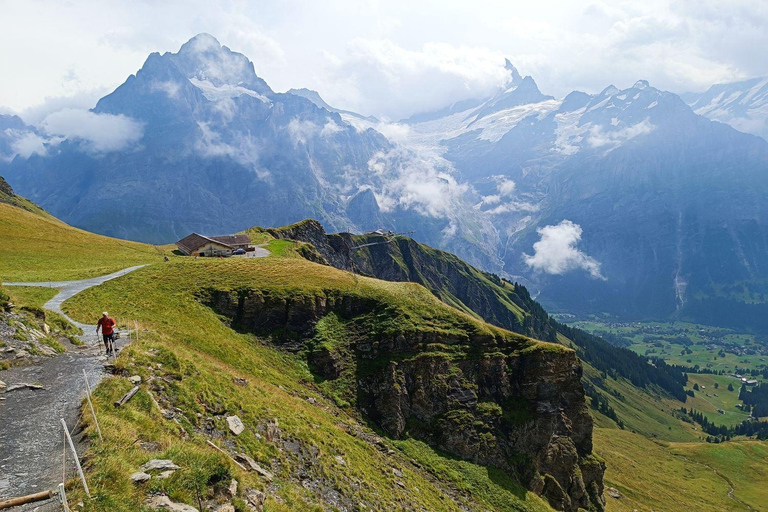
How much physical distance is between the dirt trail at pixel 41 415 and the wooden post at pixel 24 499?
802 mm

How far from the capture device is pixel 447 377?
186 feet

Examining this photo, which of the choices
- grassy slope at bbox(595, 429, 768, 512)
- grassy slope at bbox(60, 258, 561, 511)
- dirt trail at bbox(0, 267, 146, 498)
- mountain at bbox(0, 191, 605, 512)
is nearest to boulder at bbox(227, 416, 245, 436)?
mountain at bbox(0, 191, 605, 512)

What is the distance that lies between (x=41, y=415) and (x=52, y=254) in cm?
7734

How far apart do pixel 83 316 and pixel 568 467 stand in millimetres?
64397

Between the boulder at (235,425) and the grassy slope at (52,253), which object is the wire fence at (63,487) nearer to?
the boulder at (235,425)

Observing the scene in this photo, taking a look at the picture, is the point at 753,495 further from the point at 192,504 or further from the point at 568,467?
the point at 192,504

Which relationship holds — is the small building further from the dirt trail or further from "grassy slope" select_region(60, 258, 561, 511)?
the dirt trail

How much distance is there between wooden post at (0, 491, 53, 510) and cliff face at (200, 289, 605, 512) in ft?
131

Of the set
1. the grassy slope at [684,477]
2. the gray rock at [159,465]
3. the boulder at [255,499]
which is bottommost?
the grassy slope at [684,477]

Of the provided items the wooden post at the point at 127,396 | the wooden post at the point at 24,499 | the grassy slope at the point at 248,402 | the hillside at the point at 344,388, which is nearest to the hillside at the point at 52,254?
the hillside at the point at 344,388

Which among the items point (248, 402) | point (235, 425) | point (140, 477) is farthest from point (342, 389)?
point (140, 477)

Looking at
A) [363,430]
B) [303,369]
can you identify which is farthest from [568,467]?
[303,369]

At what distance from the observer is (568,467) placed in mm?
61250

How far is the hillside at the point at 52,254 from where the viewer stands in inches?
2414
